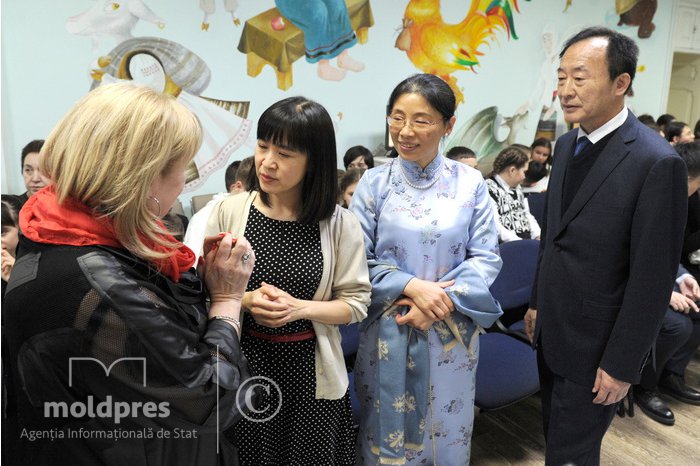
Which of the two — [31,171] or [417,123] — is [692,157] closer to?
[417,123]

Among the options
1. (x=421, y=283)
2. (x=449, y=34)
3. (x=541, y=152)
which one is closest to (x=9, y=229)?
(x=421, y=283)

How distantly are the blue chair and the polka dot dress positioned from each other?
87cm

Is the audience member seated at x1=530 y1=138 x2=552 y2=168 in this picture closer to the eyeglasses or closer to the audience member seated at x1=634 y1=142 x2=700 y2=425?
the audience member seated at x1=634 y1=142 x2=700 y2=425

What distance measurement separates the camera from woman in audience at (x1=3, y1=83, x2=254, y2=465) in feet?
2.66

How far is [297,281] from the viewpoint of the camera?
53.3 inches

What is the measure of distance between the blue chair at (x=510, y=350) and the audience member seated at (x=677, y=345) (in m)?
0.73

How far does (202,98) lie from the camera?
3.99 metres

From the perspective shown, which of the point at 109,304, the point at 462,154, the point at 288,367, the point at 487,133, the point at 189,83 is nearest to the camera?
the point at 109,304

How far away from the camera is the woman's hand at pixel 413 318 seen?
155 centimetres

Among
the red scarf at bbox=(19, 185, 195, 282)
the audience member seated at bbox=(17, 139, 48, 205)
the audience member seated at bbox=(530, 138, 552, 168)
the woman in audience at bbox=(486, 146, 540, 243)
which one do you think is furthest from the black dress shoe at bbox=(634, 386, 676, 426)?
the audience member seated at bbox=(17, 139, 48, 205)

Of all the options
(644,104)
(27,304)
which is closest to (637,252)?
(27,304)

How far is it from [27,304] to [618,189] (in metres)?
1.42

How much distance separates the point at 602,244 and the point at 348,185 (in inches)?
69.0

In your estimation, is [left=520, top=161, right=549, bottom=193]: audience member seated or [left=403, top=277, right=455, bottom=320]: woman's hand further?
[left=520, top=161, right=549, bottom=193]: audience member seated
